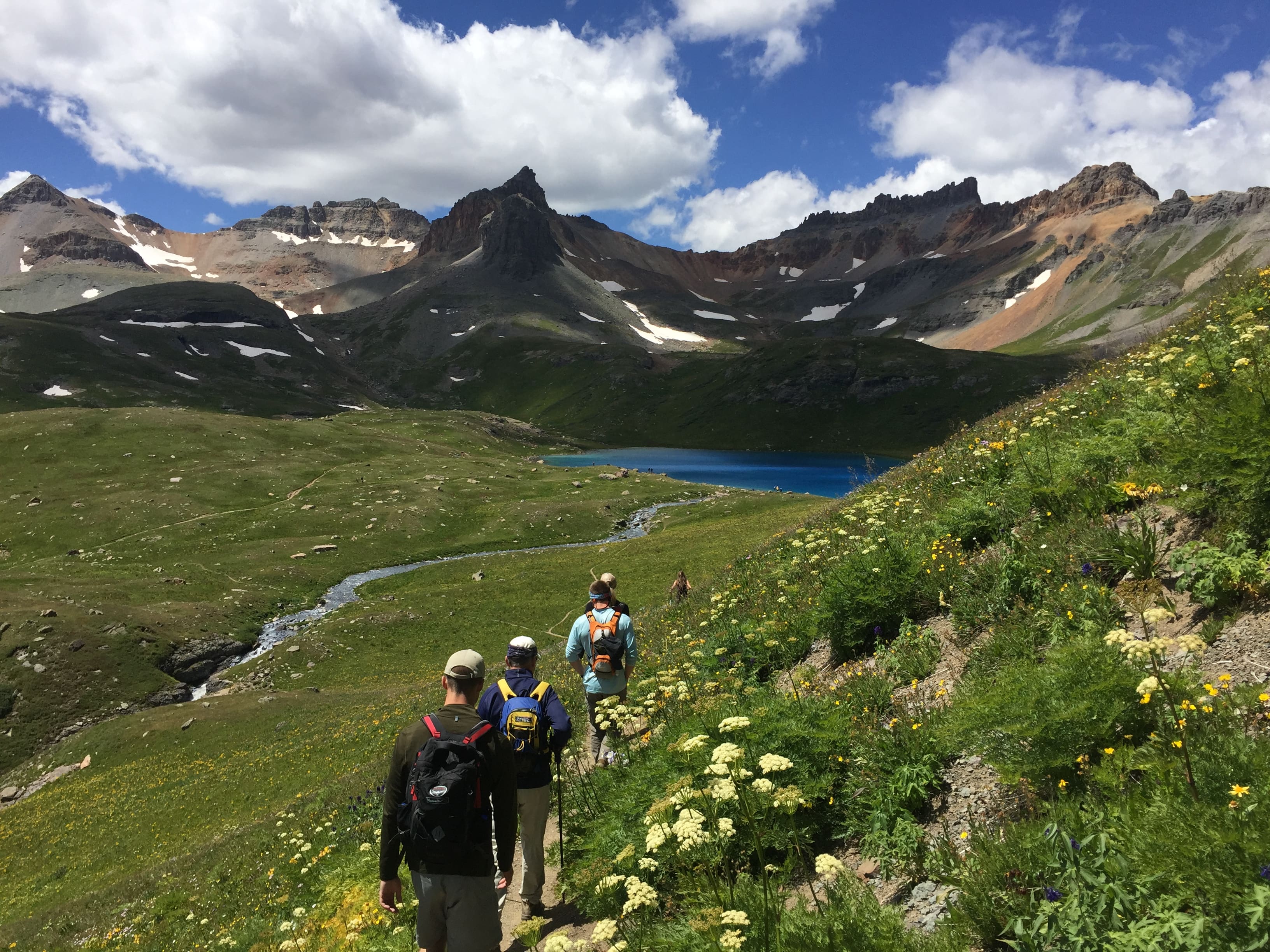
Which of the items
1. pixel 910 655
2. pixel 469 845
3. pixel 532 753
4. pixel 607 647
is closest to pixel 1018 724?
pixel 910 655

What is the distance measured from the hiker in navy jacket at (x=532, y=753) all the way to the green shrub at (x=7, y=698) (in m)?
41.8

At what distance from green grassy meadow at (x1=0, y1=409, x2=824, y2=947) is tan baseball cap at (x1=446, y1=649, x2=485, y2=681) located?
1219 cm

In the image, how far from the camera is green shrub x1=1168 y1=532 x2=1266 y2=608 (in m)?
6.82

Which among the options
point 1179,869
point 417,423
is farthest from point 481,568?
point 417,423

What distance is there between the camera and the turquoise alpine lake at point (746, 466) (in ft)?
417

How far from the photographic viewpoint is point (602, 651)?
1175 centimetres

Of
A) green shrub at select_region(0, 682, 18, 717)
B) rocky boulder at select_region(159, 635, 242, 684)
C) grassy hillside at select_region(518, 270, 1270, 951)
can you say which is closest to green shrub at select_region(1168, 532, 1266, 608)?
grassy hillside at select_region(518, 270, 1270, 951)

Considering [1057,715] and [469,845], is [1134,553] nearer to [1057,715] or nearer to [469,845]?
[1057,715]

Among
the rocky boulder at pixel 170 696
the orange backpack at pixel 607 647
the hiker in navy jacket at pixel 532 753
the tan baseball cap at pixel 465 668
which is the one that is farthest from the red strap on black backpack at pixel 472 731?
the rocky boulder at pixel 170 696

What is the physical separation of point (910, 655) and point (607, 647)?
4.89 metres

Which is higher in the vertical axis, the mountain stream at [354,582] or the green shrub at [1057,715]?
the green shrub at [1057,715]

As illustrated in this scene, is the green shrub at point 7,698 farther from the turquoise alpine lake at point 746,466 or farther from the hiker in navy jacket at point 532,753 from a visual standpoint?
the turquoise alpine lake at point 746,466

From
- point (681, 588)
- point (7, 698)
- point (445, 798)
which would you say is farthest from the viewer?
point (7, 698)

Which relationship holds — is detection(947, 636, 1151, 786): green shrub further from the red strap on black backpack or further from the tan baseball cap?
the tan baseball cap
